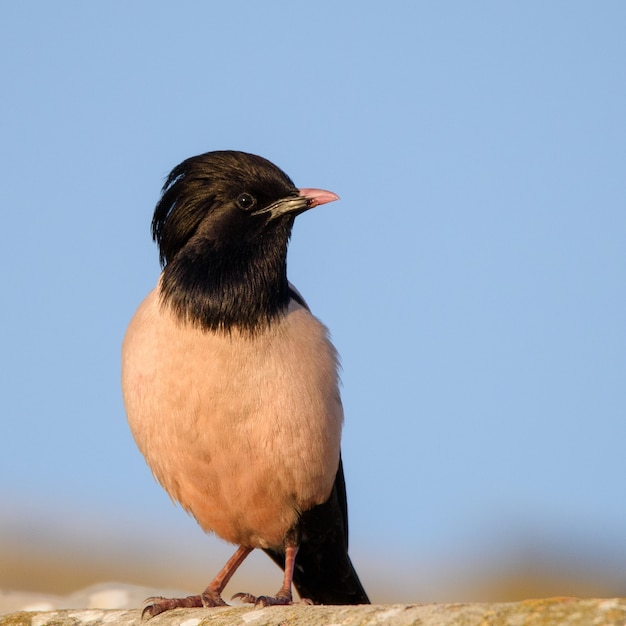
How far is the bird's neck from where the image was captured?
28.0 ft

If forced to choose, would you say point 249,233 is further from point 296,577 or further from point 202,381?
point 296,577

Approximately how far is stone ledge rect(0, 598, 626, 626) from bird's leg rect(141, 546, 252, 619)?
0.27ft

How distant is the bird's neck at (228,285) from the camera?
28.0 feet

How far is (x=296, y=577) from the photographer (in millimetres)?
10000

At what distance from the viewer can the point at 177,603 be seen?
7.78m

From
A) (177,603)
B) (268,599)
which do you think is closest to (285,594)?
(268,599)

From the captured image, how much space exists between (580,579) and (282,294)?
1057 centimetres

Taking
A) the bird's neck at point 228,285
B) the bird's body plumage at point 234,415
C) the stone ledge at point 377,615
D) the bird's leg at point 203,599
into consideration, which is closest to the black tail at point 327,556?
the bird's body plumage at point 234,415

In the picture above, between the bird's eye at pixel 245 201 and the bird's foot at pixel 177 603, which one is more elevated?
the bird's eye at pixel 245 201

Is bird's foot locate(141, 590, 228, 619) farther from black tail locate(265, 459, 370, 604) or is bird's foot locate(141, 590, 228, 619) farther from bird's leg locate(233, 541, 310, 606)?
black tail locate(265, 459, 370, 604)

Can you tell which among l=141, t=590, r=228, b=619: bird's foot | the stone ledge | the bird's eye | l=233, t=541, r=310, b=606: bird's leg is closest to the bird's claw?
l=233, t=541, r=310, b=606: bird's leg

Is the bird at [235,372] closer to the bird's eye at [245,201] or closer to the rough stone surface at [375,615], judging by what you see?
the bird's eye at [245,201]

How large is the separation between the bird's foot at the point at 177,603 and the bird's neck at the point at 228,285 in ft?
6.05

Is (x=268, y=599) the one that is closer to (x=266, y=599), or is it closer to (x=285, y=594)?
(x=266, y=599)
